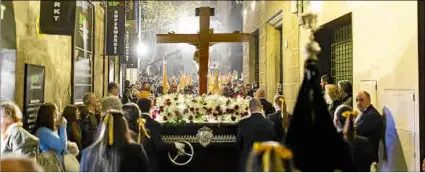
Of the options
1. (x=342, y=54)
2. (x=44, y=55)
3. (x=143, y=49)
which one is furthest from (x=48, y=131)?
(x=342, y=54)

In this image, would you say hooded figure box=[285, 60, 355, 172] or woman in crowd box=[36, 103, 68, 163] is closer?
hooded figure box=[285, 60, 355, 172]

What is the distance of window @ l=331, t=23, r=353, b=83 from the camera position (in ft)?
10.7

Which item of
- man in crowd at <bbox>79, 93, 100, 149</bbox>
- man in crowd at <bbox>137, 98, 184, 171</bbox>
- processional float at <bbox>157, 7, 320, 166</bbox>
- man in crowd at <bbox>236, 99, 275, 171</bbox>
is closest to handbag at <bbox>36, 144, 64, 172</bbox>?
man in crowd at <bbox>79, 93, 100, 149</bbox>

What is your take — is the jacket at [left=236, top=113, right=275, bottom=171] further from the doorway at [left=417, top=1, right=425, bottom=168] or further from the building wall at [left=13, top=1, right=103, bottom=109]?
the building wall at [left=13, top=1, right=103, bottom=109]

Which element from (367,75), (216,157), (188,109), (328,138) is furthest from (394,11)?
(188,109)

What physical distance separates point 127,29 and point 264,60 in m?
2.12

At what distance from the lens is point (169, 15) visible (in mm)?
4055

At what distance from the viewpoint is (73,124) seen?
8.83ft

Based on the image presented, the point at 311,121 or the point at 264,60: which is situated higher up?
the point at 264,60

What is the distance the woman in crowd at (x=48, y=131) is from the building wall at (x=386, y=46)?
4.76 ft

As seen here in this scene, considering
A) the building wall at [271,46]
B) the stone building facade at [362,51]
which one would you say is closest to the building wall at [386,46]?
the stone building facade at [362,51]

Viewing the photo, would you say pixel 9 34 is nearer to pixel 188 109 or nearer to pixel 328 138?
pixel 188 109

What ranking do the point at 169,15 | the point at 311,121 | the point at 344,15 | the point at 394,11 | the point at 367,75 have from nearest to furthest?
the point at 311,121, the point at 394,11, the point at 367,75, the point at 344,15, the point at 169,15

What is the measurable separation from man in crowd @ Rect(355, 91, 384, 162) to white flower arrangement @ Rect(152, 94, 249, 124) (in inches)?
44.6
